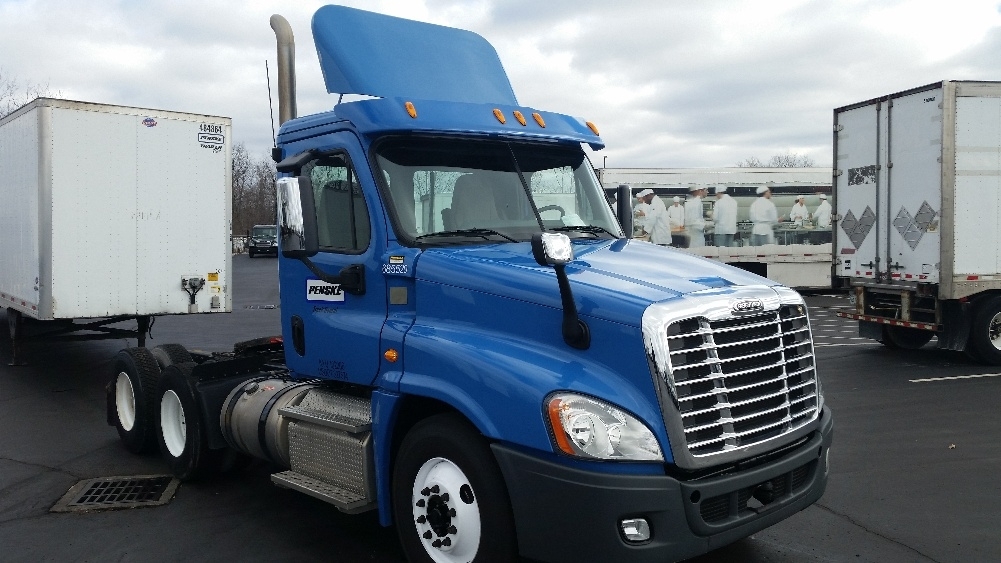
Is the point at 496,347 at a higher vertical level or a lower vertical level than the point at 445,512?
higher

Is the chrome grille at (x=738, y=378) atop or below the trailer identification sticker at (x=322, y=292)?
below

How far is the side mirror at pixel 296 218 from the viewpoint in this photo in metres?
4.87

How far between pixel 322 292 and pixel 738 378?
8.63 ft

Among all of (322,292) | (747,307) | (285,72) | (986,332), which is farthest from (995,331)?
(322,292)

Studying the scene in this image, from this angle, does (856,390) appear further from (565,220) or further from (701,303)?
(701,303)

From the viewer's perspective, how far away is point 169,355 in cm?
A: 783

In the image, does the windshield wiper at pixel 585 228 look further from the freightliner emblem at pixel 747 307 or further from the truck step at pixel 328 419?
the truck step at pixel 328 419

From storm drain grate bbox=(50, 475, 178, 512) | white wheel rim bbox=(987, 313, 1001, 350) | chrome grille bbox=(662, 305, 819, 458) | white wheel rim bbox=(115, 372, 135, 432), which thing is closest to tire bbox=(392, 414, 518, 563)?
chrome grille bbox=(662, 305, 819, 458)

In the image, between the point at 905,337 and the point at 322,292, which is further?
the point at 905,337

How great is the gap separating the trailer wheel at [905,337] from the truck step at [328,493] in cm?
1186

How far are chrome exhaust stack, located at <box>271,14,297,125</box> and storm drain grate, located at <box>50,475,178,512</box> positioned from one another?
3197 mm

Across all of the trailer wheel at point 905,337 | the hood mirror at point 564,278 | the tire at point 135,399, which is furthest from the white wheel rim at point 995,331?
the tire at point 135,399

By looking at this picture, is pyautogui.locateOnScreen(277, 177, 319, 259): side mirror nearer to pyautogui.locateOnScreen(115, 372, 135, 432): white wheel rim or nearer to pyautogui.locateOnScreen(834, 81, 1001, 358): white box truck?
pyautogui.locateOnScreen(115, 372, 135, 432): white wheel rim

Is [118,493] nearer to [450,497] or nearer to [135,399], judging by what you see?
[135,399]
